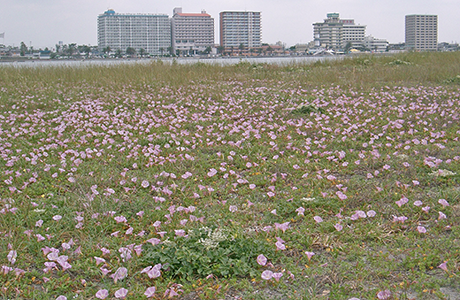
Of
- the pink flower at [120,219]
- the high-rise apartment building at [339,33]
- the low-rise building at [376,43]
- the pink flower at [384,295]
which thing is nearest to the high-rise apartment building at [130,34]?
the high-rise apartment building at [339,33]

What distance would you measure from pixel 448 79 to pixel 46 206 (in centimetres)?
1067

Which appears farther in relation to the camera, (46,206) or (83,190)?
(83,190)

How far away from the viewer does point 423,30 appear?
189 ft

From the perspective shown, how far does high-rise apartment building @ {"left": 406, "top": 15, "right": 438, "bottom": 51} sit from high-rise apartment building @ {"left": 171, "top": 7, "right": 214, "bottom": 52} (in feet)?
169

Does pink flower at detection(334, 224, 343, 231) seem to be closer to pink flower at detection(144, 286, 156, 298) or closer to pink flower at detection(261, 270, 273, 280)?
Answer: pink flower at detection(261, 270, 273, 280)

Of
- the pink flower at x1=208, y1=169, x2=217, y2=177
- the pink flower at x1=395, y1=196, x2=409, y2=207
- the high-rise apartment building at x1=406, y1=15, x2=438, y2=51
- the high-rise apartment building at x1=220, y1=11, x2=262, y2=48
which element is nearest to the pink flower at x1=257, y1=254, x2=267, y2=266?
the pink flower at x1=395, y1=196, x2=409, y2=207

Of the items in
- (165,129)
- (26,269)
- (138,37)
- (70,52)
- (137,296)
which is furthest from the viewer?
(138,37)

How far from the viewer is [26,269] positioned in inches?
100

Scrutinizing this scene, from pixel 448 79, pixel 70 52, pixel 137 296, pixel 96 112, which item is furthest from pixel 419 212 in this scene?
pixel 70 52

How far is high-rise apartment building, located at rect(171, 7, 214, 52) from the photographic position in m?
100

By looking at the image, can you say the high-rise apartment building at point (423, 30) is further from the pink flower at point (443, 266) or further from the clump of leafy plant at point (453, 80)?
the pink flower at point (443, 266)

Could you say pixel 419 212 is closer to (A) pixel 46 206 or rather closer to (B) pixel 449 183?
(B) pixel 449 183

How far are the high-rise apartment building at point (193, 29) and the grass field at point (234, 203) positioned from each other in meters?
94.4

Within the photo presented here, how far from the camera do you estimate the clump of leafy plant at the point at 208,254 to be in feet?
7.97
